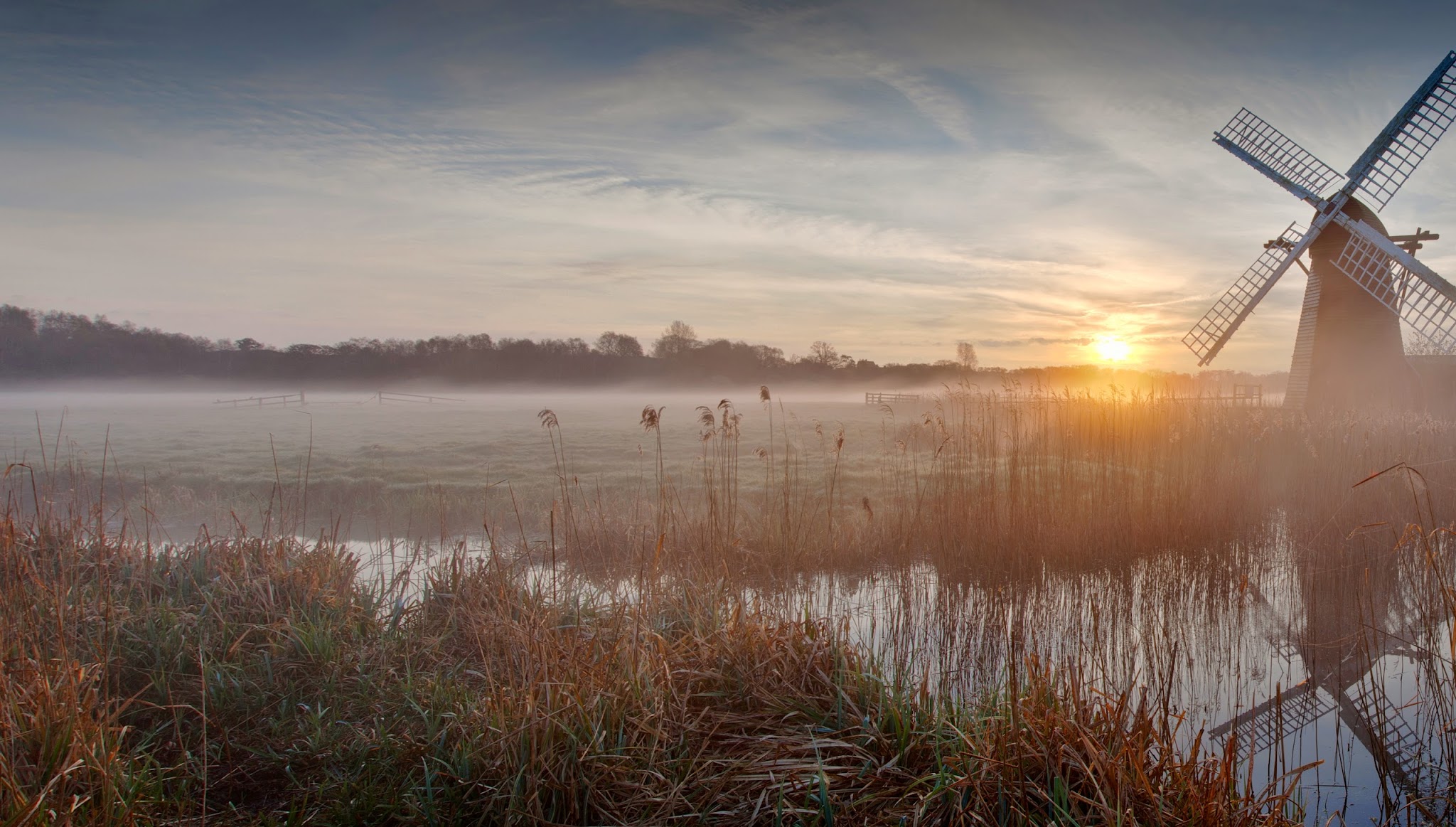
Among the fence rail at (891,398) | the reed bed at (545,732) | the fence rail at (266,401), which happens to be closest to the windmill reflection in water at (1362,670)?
the reed bed at (545,732)

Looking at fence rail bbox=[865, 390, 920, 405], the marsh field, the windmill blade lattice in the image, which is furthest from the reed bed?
fence rail bbox=[865, 390, 920, 405]

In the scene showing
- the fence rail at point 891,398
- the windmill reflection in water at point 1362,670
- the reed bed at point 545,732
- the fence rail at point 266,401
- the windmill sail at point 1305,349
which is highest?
the windmill sail at point 1305,349

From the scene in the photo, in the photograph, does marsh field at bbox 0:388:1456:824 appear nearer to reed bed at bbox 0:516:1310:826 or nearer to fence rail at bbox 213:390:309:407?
reed bed at bbox 0:516:1310:826

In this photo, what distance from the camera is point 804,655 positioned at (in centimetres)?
420

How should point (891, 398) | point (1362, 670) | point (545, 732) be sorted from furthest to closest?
point (891, 398), point (1362, 670), point (545, 732)

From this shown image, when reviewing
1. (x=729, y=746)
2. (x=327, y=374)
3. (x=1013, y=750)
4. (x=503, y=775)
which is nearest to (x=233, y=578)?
(x=503, y=775)

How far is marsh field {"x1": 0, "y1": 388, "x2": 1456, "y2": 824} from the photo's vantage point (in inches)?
123

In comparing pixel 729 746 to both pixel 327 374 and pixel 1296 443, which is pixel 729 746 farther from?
pixel 327 374

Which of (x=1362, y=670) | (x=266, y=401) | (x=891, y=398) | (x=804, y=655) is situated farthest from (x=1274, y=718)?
(x=266, y=401)

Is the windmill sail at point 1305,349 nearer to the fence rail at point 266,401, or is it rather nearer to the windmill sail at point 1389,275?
the windmill sail at point 1389,275

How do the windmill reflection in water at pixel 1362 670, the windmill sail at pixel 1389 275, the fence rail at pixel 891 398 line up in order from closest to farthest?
the windmill reflection in water at pixel 1362 670, the windmill sail at pixel 1389 275, the fence rail at pixel 891 398

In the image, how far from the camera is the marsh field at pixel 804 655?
3135 millimetres

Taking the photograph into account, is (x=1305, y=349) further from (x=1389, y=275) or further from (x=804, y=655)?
(x=804, y=655)

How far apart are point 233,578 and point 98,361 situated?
2162cm
